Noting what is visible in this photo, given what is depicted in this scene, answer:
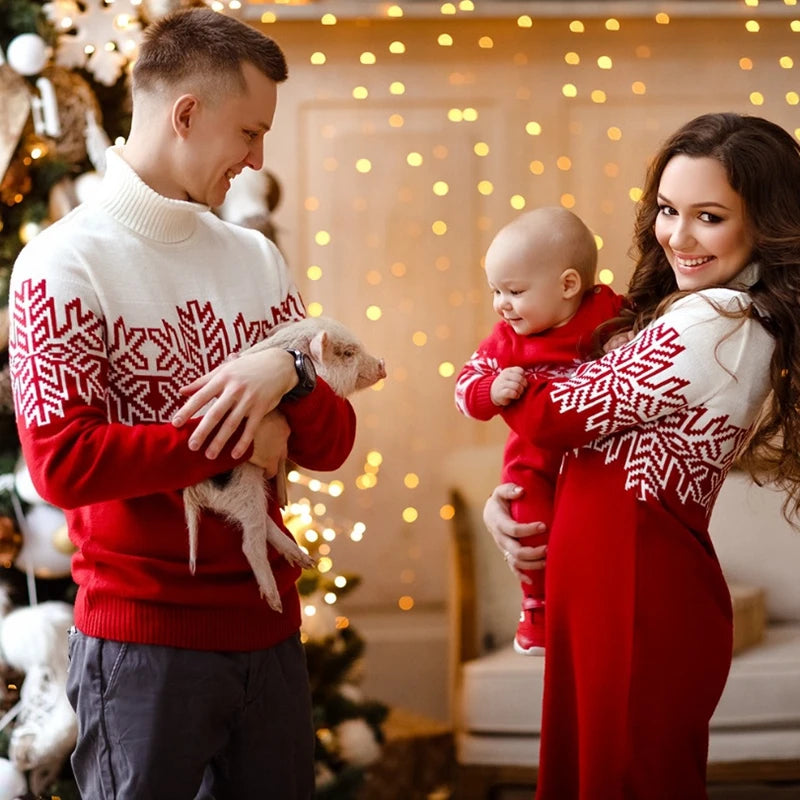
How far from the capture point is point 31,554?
7.89 ft

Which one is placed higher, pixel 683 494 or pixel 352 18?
pixel 352 18

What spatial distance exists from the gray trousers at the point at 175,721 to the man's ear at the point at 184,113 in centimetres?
68

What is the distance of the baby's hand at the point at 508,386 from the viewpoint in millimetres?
1615

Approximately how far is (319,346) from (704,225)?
1.83 feet

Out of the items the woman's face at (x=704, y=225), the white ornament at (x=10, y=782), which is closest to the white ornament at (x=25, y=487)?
the white ornament at (x=10, y=782)

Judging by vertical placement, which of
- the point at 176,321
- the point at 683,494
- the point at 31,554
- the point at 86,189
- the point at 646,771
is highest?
the point at 86,189

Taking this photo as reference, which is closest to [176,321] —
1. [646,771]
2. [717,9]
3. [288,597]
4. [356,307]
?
[288,597]

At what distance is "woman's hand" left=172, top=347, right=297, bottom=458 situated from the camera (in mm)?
1417

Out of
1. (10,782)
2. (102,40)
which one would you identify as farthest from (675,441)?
(102,40)

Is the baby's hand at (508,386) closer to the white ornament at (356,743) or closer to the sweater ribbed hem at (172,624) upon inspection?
the sweater ribbed hem at (172,624)

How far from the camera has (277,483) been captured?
162cm

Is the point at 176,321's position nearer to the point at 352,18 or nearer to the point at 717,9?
the point at 352,18

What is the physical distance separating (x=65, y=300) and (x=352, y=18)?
2.31 m

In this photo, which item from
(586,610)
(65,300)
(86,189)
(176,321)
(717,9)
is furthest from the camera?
(717,9)
